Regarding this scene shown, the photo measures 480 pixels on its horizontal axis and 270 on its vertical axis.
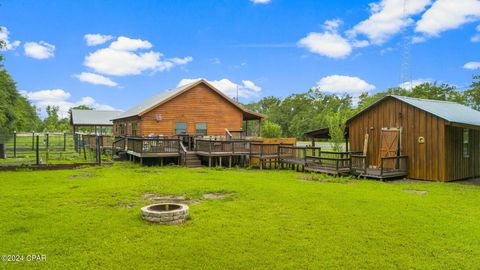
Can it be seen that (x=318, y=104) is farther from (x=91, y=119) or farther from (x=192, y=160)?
(x=192, y=160)

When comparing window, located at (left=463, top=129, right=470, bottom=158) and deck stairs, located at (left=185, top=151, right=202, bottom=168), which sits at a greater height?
window, located at (left=463, top=129, right=470, bottom=158)

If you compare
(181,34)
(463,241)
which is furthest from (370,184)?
(181,34)

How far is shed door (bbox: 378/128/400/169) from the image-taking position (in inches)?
554

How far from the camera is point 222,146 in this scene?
58.2ft

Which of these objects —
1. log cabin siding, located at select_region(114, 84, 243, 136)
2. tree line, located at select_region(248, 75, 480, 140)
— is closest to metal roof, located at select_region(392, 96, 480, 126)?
log cabin siding, located at select_region(114, 84, 243, 136)

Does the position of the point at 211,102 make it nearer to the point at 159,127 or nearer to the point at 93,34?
the point at 159,127

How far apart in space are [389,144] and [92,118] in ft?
105

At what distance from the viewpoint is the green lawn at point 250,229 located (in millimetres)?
4684

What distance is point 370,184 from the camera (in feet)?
39.0

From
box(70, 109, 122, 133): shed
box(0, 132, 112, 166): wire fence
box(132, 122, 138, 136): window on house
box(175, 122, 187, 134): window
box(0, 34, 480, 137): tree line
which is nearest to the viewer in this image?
box(0, 132, 112, 166): wire fence

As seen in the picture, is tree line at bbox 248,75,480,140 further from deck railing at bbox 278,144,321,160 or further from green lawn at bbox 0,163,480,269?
green lawn at bbox 0,163,480,269

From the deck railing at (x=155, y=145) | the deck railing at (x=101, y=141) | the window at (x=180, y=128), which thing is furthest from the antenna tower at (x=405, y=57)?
the deck railing at (x=101, y=141)

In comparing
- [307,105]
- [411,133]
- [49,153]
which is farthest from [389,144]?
[307,105]

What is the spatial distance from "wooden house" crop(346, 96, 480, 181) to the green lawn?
3.06 m
